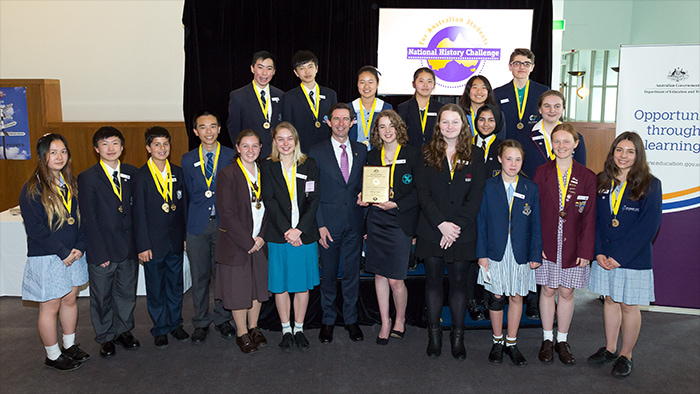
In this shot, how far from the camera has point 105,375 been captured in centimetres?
350

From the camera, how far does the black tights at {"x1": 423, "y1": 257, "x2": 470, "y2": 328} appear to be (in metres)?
3.64

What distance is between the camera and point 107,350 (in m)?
3.77

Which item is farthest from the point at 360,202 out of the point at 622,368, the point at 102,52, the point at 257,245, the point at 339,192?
the point at 102,52

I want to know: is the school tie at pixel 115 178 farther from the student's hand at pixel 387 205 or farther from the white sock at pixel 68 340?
the student's hand at pixel 387 205

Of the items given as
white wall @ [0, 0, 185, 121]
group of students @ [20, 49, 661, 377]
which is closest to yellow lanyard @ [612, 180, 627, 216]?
group of students @ [20, 49, 661, 377]

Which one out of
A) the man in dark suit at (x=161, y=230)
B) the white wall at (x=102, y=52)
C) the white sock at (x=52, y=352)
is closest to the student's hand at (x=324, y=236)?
the man in dark suit at (x=161, y=230)

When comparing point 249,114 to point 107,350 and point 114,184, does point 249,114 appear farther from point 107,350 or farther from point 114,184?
point 107,350

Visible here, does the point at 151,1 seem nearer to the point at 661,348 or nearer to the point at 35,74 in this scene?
the point at 35,74

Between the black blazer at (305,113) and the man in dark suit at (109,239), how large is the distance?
140 centimetres

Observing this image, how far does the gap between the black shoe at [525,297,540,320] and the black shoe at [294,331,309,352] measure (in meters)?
1.91

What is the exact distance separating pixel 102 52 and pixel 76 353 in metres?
4.79

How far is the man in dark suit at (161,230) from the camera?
12.2ft

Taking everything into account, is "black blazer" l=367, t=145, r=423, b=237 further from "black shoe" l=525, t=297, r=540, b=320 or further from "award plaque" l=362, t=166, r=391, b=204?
"black shoe" l=525, t=297, r=540, b=320

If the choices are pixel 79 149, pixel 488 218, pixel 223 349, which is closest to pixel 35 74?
pixel 79 149
